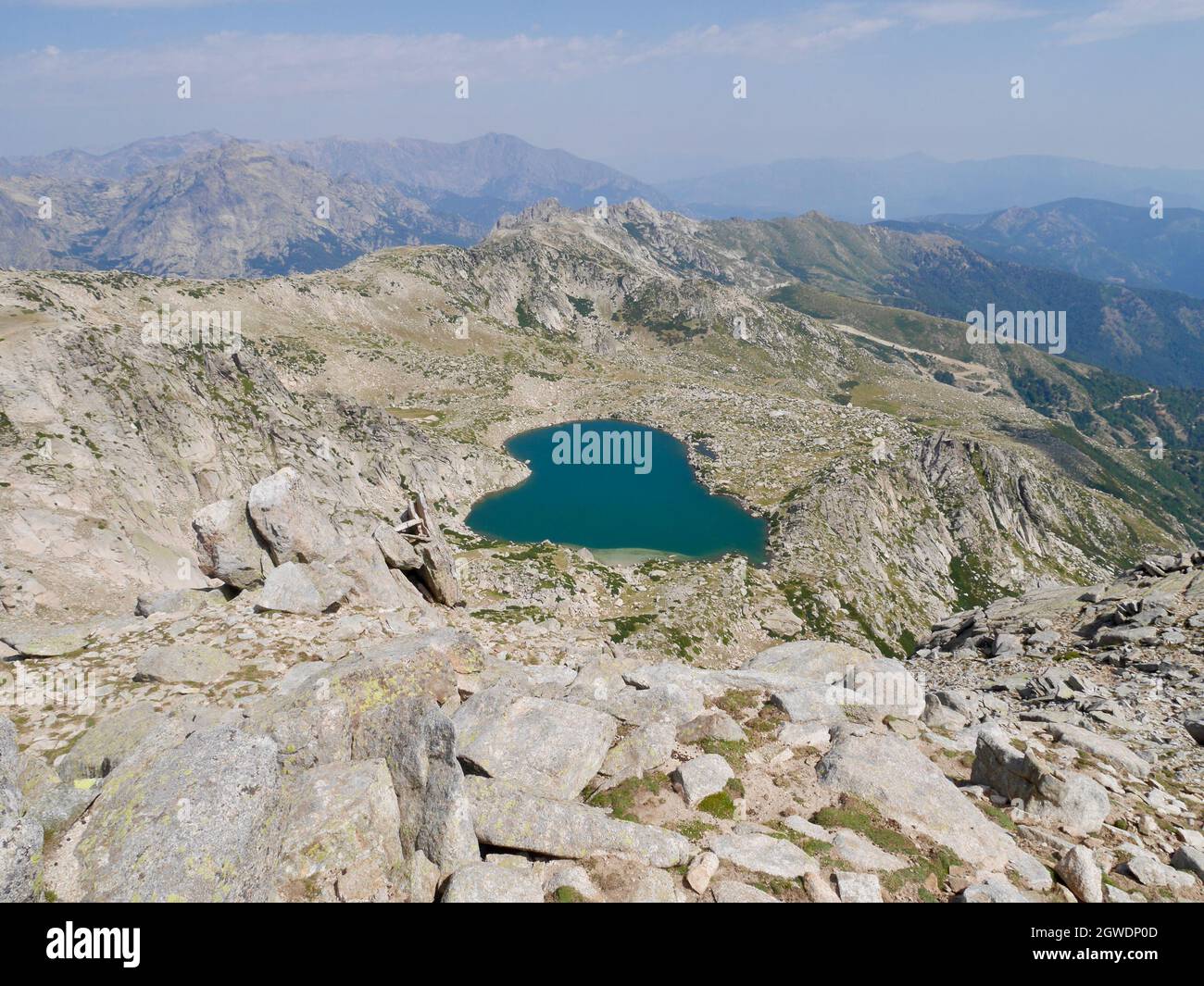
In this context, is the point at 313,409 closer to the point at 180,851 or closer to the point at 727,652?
the point at 727,652

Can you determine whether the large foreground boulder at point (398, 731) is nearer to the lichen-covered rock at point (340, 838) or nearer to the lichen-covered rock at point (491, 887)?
the lichen-covered rock at point (340, 838)

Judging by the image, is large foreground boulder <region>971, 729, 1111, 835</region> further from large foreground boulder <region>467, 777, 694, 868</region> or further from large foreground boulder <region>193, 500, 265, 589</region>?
large foreground boulder <region>193, 500, 265, 589</region>

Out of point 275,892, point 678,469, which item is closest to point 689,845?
point 275,892

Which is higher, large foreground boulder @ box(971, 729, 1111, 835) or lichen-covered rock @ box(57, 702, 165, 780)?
lichen-covered rock @ box(57, 702, 165, 780)

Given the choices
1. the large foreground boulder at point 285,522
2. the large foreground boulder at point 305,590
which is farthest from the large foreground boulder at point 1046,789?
the large foreground boulder at point 285,522

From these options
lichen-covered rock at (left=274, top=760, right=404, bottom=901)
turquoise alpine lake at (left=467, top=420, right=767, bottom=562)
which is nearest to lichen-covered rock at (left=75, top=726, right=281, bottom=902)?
lichen-covered rock at (left=274, top=760, right=404, bottom=901)

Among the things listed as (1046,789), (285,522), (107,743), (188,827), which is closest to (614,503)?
(285,522)
